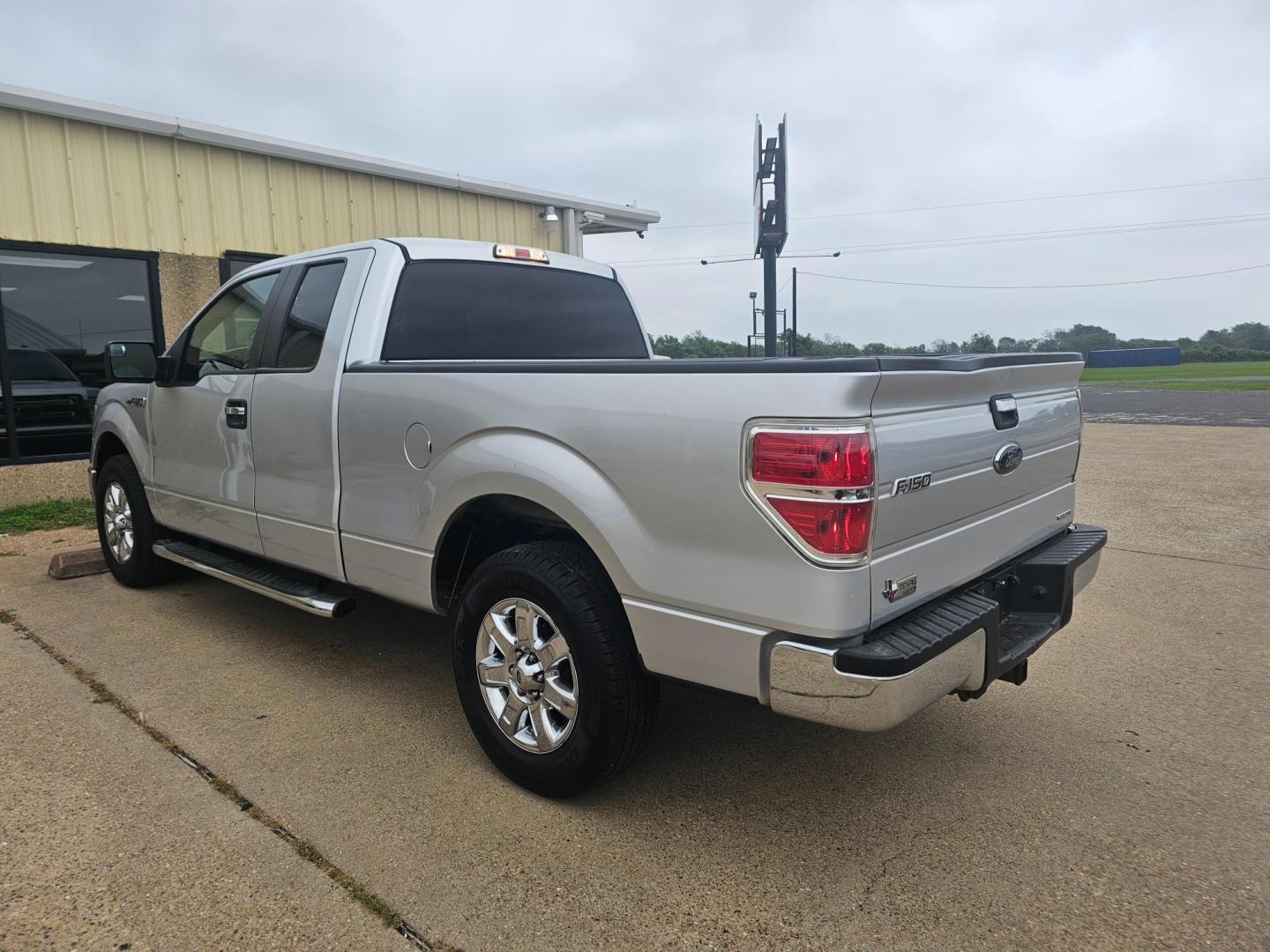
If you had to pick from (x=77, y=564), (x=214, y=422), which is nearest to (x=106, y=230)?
(x=77, y=564)

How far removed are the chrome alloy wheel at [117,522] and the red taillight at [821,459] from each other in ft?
14.9

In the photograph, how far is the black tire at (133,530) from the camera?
507cm

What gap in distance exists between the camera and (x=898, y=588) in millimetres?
2309

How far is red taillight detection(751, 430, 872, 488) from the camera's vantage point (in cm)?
210

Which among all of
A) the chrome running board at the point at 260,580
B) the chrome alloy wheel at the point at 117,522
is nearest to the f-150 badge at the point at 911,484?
the chrome running board at the point at 260,580

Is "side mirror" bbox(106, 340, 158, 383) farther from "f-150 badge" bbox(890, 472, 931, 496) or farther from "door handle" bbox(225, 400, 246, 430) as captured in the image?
"f-150 badge" bbox(890, 472, 931, 496)

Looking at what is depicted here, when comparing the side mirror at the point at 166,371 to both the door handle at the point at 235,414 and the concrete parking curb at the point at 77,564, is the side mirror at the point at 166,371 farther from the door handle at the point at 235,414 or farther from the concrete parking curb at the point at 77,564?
the concrete parking curb at the point at 77,564

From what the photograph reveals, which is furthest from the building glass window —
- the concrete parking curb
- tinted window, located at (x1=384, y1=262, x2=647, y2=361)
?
tinted window, located at (x1=384, y1=262, x2=647, y2=361)

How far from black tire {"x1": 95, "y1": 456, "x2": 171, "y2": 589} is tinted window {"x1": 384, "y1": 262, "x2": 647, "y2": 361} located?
2474mm

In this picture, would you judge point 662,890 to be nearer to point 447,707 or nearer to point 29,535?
point 447,707

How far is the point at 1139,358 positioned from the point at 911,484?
96.1 metres

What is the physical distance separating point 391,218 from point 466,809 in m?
Answer: 8.58

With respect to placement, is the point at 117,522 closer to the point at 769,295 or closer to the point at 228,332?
the point at 228,332

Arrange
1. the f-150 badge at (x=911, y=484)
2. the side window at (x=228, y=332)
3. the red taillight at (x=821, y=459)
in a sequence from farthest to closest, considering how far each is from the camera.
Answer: the side window at (x=228, y=332) < the f-150 badge at (x=911, y=484) < the red taillight at (x=821, y=459)
